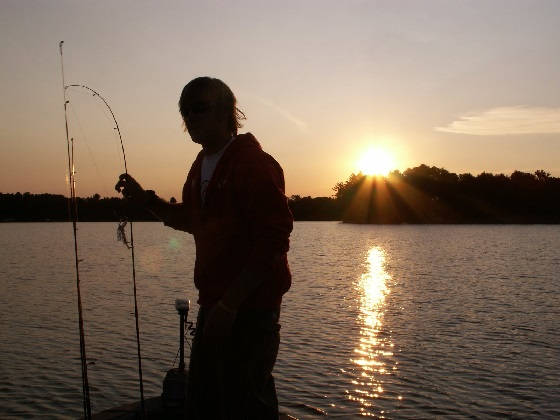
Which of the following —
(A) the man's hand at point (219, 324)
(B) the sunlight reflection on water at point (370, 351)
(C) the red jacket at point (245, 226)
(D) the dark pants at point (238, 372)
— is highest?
(C) the red jacket at point (245, 226)

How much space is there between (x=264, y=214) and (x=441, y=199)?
506ft

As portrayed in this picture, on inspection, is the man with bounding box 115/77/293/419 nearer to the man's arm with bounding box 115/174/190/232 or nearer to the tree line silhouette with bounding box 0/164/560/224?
the man's arm with bounding box 115/174/190/232

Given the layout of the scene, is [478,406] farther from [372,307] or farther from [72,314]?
[72,314]

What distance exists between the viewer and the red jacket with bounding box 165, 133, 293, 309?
275 cm

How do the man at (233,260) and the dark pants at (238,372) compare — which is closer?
the man at (233,260)

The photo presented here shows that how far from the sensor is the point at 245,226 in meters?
2.88

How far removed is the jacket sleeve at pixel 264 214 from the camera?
107 inches

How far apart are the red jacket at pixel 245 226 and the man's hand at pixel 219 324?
141mm

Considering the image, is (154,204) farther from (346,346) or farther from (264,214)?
(346,346)

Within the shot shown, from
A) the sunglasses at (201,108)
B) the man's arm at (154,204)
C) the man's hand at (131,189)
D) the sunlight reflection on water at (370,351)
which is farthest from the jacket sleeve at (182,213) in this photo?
the sunlight reflection on water at (370,351)

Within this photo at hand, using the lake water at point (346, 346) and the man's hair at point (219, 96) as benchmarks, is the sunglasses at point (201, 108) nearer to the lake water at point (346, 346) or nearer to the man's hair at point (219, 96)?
the man's hair at point (219, 96)

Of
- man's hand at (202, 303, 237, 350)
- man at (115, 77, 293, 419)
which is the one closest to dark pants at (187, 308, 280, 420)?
man at (115, 77, 293, 419)

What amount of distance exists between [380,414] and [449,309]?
38.8 feet

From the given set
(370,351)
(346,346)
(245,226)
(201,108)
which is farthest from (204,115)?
(346,346)
